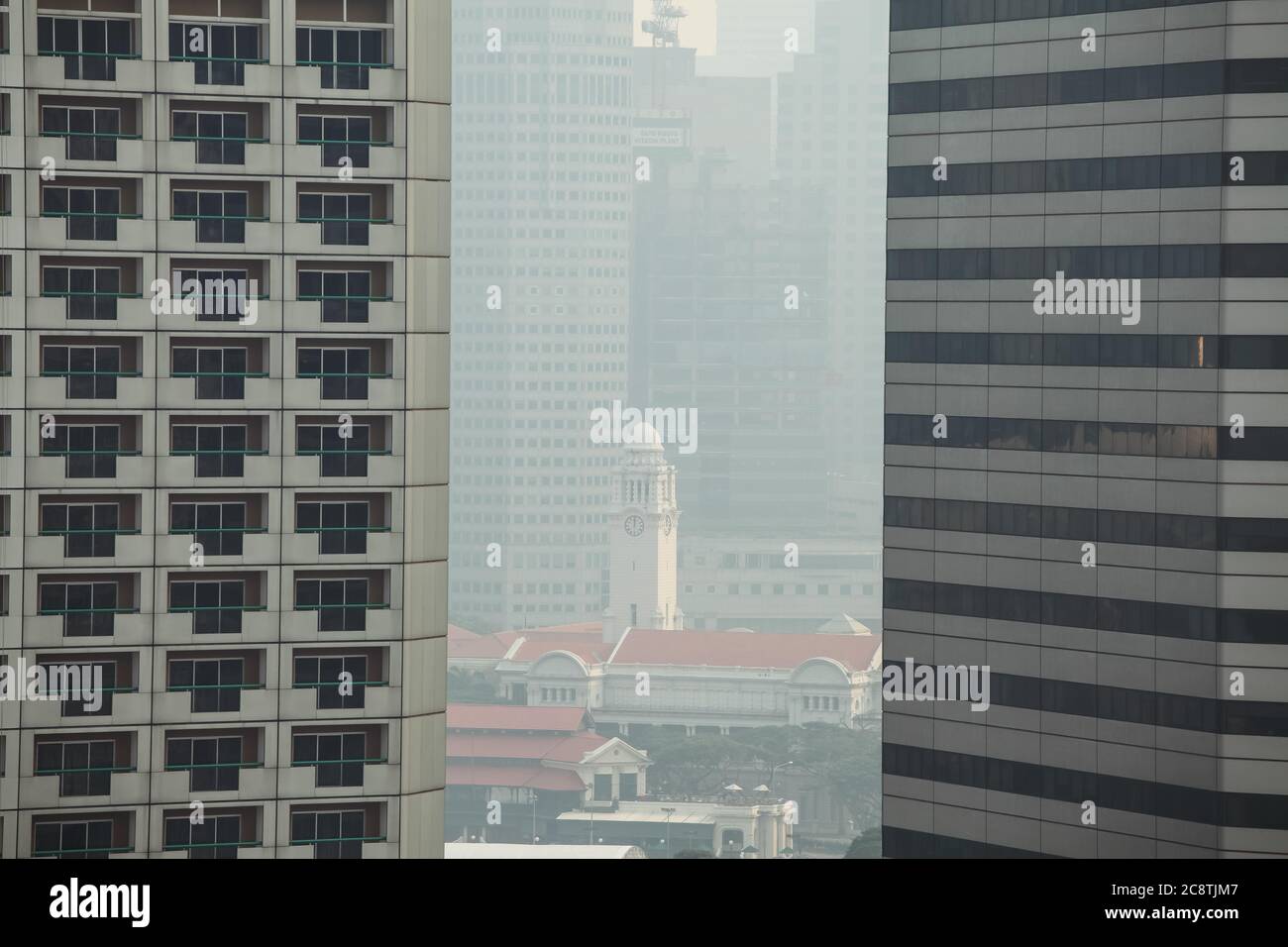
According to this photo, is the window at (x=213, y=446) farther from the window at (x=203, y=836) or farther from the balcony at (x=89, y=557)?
the window at (x=203, y=836)

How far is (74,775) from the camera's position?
21.2 meters

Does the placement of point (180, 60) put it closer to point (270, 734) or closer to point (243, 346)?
point (243, 346)

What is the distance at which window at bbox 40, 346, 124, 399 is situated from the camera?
21.5 metres

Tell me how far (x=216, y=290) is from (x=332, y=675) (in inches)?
258

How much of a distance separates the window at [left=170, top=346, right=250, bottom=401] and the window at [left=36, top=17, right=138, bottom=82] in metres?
4.52

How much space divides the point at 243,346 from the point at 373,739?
6733 mm

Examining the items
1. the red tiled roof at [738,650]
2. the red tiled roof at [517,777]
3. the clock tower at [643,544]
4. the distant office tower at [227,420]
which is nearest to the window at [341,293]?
the distant office tower at [227,420]

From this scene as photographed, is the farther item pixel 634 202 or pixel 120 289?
pixel 634 202

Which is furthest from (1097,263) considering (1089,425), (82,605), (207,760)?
(82,605)

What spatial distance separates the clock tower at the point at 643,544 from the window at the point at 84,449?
101872 mm

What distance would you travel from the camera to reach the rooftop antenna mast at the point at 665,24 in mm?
155625

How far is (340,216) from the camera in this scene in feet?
71.8
